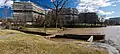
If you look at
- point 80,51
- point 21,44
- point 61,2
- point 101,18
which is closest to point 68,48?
point 80,51

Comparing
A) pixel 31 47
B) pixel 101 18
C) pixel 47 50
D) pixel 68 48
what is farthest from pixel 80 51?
pixel 101 18

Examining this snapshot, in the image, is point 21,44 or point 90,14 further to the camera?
point 90,14

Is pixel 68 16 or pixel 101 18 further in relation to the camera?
pixel 68 16

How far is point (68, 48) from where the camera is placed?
28.8 ft

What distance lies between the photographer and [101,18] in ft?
372

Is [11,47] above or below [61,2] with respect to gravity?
below

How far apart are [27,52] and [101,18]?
10901cm

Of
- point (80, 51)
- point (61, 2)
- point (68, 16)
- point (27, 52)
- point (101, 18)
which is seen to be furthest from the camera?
point (68, 16)

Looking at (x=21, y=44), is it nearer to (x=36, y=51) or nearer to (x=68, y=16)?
(x=36, y=51)

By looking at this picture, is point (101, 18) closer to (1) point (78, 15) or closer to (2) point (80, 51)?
(1) point (78, 15)

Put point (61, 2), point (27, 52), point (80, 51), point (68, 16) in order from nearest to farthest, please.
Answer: point (27, 52) → point (80, 51) → point (61, 2) → point (68, 16)

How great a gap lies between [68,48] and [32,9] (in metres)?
111

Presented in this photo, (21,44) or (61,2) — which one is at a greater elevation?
(61,2)

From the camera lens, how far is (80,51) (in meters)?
8.36
